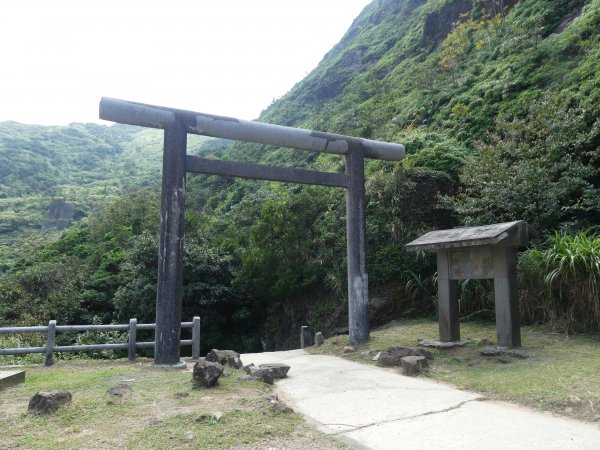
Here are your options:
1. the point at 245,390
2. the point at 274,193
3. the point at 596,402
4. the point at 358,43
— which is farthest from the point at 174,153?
the point at 358,43

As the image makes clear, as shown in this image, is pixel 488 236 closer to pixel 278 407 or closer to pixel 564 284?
pixel 564 284

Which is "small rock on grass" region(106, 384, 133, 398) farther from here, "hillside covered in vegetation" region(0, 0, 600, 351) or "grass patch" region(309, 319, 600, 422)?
"hillside covered in vegetation" region(0, 0, 600, 351)

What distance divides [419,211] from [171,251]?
284 inches

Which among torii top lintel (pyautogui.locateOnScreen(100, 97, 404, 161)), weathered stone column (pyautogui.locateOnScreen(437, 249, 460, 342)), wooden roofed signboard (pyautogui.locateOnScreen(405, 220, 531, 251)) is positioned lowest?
weathered stone column (pyautogui.locateOnScreen(437, 249, 460, 342))

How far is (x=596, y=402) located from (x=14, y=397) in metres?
5.93

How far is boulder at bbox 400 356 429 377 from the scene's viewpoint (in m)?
6.21

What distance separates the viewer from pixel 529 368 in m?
5.85

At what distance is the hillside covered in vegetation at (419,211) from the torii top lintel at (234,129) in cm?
304

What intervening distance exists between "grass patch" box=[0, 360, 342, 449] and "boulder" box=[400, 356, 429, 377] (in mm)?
2016

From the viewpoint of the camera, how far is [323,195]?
48.0 ft

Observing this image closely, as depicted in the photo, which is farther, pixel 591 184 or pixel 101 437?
pixel 591 184

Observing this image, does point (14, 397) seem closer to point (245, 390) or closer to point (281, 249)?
point (245, 390)

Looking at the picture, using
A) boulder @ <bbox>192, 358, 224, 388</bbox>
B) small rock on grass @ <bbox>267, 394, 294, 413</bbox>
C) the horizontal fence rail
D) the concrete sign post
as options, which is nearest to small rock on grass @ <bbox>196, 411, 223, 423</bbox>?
small rock on grass @ <bbox>267, 394, 294, 413</bbox>

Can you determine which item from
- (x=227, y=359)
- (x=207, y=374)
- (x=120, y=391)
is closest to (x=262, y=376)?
(x=207, y=374)
